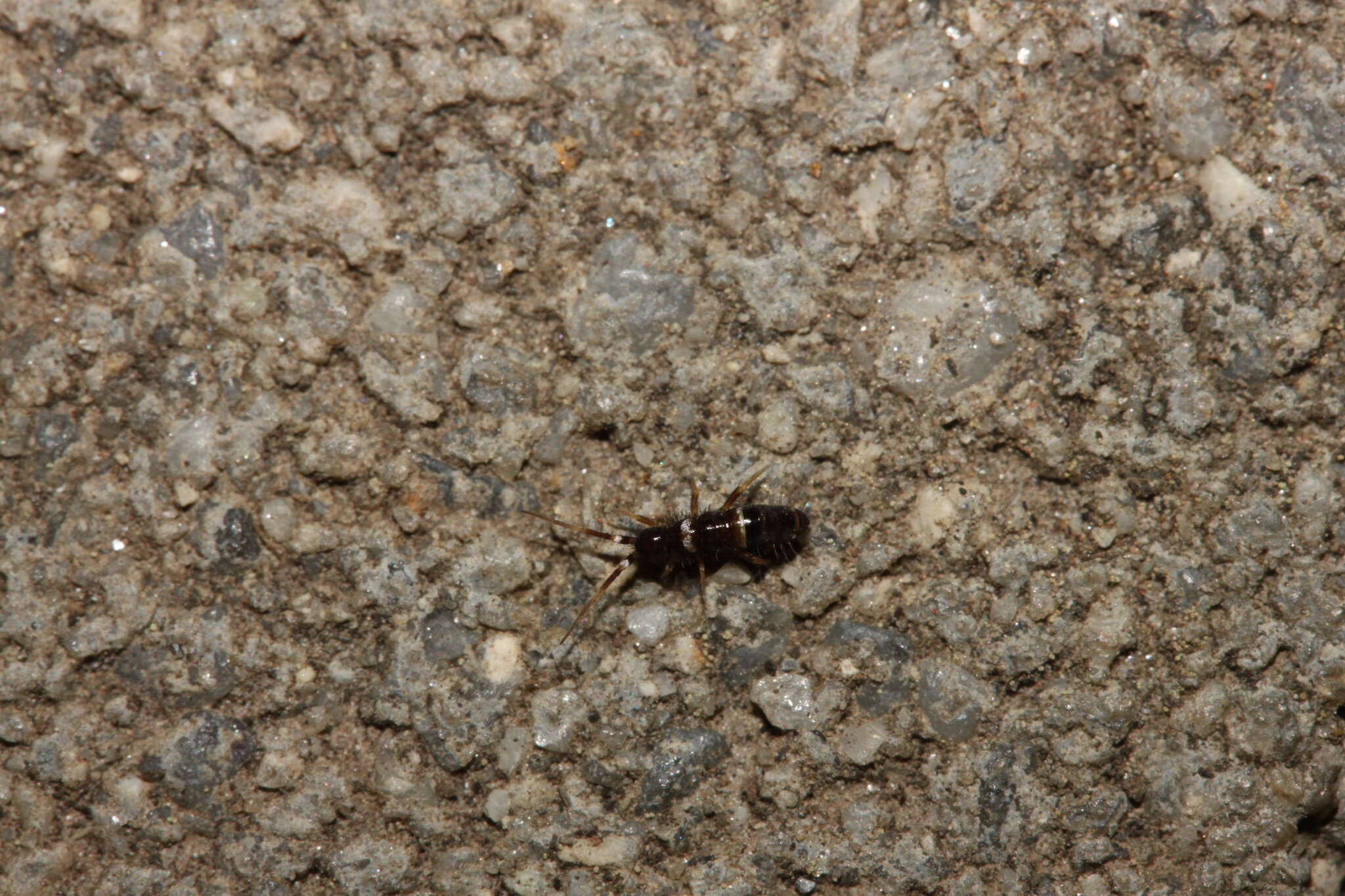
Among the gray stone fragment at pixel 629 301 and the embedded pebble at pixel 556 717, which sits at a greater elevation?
the gray stone fragment at pixel 629 301

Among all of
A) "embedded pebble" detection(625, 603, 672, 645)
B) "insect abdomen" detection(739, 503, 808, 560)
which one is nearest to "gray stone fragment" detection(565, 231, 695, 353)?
"insect abdomen" detection(739, 503, 808, 560)

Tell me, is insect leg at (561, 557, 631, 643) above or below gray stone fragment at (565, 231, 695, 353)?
below

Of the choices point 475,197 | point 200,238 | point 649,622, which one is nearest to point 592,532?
point 649,622

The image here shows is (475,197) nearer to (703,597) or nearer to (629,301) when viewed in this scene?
(629,301)

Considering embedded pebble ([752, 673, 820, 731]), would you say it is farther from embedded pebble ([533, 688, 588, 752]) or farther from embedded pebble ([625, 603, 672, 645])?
embedded pebble ([533, 688, 588, 752])

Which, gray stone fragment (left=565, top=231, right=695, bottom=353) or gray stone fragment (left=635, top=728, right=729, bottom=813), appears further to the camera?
gray stone fragment (left=565, top=231, right=695, bottom=353)

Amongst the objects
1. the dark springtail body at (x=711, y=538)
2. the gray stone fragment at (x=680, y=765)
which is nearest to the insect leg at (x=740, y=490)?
the dark springtail body at (x=711, y=538)

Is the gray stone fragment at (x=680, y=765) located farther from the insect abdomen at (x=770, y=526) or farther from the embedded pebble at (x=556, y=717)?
the insect abdomen at (x=770, y=526)
